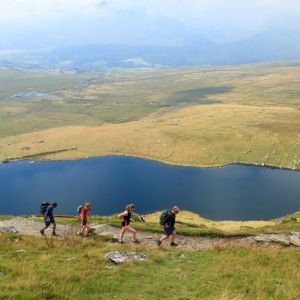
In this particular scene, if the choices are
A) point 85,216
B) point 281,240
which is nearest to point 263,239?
point 281,240

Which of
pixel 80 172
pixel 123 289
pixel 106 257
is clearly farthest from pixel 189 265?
pixel 80 172

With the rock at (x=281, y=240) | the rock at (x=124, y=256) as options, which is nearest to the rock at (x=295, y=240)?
the rock at (x=281, y=240)

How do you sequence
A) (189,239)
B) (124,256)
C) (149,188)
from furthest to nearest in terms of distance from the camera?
(149,188), (189,239), (124,256)

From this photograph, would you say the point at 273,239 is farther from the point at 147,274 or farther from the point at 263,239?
the point at 147,274

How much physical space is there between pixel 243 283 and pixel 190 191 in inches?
3277

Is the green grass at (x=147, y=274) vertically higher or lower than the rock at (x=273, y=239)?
higher

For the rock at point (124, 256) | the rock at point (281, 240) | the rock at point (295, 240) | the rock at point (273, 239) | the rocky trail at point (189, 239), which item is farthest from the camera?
the rock at point (273, 239)

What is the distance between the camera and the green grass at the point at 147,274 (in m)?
20.2

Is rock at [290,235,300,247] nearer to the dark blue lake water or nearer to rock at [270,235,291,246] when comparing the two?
rock at [270,235,291,246]

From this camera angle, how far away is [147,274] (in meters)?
24.2

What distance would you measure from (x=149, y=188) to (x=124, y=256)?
8202 cm

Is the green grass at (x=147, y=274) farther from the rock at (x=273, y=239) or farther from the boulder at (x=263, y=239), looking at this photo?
the boulder at (x=263, y=239)

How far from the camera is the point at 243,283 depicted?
74.0 feet

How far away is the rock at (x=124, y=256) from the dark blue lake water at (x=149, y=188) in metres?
62.3
